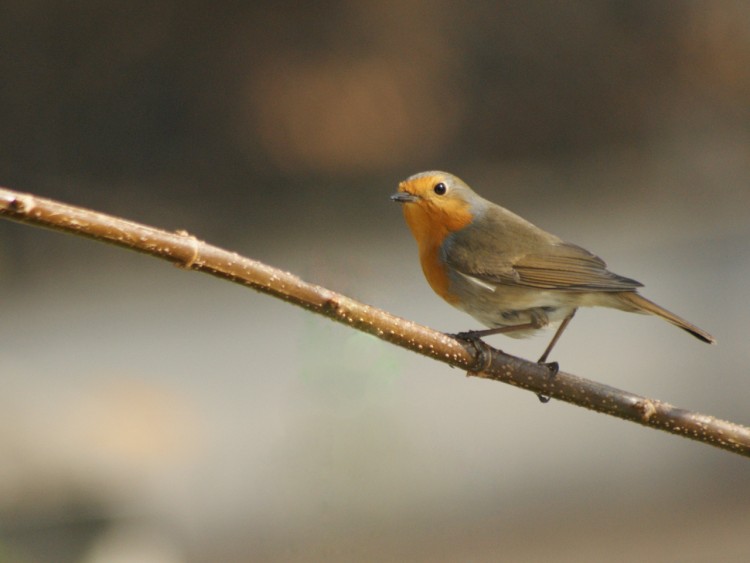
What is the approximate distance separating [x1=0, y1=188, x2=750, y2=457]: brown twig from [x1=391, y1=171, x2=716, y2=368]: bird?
71 centimetres

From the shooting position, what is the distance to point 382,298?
5605 mm

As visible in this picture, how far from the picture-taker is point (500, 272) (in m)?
2.93

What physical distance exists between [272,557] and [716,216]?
3129 millimetres

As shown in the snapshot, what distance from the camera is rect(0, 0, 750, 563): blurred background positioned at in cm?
528

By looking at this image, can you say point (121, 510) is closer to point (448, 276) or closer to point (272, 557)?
point (272, 557)

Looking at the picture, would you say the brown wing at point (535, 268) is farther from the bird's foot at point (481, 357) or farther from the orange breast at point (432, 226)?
the bird's foot at point (481, 357)

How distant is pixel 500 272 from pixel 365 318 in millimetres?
1235

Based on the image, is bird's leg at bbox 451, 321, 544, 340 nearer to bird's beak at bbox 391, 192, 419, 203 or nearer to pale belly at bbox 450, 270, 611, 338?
pale belly at bbox 450, 270, 611, 338

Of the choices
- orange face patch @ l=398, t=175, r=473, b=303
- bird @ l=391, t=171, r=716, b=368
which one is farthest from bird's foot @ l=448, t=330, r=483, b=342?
orange face patch @ l=398, t=175, r=473, b=303

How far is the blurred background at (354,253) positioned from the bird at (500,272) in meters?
1.92

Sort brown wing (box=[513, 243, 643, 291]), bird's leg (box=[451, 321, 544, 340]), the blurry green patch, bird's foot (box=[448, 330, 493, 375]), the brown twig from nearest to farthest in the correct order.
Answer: the brown twig < bird's foot (box=[448, 330, 493, 375]) < bird's leg (box=[451, 321, 544, 340]) < brown wing (box=[513, 243, 643, 291]) < the blurry green patch

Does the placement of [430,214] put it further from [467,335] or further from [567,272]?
[467,335]

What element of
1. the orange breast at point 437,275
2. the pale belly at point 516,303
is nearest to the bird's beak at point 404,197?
the orange breast at point 437,275

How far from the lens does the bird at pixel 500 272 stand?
2.88 metres
